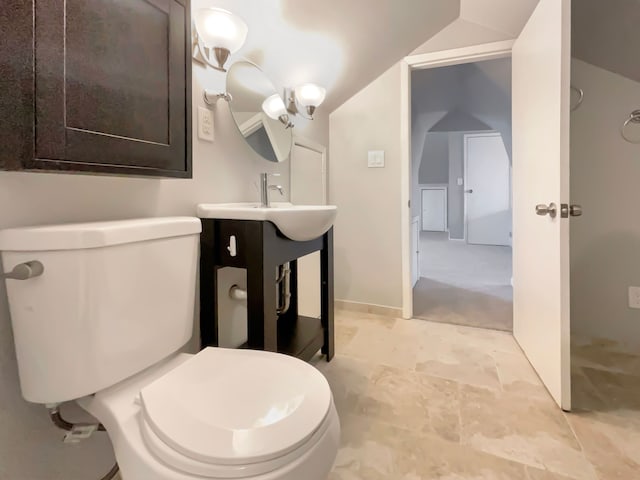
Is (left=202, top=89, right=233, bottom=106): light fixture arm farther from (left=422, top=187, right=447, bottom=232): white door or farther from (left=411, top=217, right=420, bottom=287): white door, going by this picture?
(left=422, top=187, right=447, bottom=232): white door

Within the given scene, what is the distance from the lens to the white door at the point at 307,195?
212 centimetres

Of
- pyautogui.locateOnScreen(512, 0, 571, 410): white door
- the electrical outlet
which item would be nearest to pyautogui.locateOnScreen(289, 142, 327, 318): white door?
pyautogui.locateOnScreen(512, 0, 571, 410): white door

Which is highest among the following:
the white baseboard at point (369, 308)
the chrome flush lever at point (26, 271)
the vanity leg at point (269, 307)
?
the chrome flush lever at point (26, 271)

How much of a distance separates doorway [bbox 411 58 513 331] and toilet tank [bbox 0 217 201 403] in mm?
2109

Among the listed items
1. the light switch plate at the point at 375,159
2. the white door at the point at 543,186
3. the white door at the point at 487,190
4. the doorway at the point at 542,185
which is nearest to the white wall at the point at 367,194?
the light switch plate at the point at 375,159

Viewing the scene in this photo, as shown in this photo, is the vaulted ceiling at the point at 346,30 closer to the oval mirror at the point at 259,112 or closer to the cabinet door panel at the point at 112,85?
the oval mirror at the point at 259,112

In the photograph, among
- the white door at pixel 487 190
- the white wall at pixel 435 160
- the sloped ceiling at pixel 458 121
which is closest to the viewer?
the sloped ceiling at pixel 458 121

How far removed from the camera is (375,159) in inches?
98.3

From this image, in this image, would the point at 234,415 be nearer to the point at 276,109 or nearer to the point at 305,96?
the point at 276,109

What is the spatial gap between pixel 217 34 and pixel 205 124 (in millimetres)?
315

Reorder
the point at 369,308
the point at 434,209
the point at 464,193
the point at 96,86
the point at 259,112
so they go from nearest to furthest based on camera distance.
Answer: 1. the point at 96,86
2. the point at 259,112
3. the point at 369,308
4. the point at 464,193
5. the point at 434,209

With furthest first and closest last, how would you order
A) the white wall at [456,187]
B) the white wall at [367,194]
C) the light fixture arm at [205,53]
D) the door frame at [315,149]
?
the white wall at [456,187]
the white wall at [367,194]
the door frame at [315,149]
the light fixture arm at [205,53]

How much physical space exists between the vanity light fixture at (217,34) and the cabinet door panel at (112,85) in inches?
7.4

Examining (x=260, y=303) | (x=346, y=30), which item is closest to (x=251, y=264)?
(x=260, y=303)
